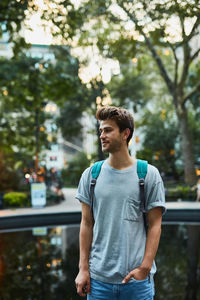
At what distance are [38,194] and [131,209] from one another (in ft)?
52.6

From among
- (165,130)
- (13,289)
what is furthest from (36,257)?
(165,130)

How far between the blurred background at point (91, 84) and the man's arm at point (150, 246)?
12.4 ft

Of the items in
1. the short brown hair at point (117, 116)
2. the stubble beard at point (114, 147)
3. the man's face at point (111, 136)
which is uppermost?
the short brown hair at point (117, 116)

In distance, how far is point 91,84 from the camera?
27469 millimetres

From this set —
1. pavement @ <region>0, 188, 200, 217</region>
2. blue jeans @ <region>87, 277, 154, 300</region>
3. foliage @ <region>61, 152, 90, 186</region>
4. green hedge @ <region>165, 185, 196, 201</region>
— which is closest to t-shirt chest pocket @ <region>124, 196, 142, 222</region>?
blue jeans @ <region>87, 277, 154, 300</region>

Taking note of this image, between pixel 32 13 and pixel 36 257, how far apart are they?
5865 mm

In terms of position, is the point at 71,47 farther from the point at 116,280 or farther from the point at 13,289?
the point at 116,280

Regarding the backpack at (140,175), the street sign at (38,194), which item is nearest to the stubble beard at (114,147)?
the backpack at (140,175)

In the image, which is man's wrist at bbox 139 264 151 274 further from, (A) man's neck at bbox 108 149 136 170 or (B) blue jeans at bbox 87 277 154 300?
(A) man's neck at bbox 108 149 136 170

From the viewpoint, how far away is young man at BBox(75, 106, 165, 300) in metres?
2.06

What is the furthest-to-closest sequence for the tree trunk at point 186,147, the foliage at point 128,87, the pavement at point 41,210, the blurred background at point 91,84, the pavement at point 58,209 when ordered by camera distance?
1. the foliage at point 128,87
2. the tree trunk at point 186,147
3. the pavement at point 41,210
4. the pavement at point 58,209
5. the blurred background at point 91,84

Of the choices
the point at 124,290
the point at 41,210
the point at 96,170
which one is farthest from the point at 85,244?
the point at 41,210

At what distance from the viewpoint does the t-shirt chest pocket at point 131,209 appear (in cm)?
208

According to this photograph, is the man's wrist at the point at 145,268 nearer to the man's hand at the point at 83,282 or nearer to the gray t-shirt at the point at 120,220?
the gray t-shirt at the point at 120,220
